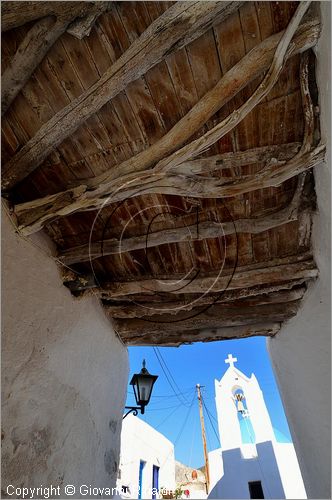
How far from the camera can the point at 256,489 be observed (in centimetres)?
792

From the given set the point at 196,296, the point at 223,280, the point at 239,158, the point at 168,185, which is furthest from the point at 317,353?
the point at 168,185

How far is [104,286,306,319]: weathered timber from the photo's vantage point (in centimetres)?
262

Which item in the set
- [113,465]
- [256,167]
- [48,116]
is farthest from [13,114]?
[113,465]

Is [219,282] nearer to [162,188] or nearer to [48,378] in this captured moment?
[162,188]

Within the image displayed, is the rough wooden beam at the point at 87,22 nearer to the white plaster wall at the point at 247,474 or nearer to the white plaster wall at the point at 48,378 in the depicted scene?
the white plaster wall at the point at 48,378

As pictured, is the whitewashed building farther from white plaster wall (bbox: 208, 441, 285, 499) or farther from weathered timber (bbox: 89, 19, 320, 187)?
weathered timber (bbox: 89, 19, 320, 187)

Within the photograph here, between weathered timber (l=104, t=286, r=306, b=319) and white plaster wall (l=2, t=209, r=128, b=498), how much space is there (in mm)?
199

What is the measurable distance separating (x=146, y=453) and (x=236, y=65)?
977 centimetres

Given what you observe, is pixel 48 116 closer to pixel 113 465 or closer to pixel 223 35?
→ pixel 223 35

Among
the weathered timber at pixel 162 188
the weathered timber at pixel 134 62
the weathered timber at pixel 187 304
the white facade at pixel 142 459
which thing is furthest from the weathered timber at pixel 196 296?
the white facade at pixel 142 459

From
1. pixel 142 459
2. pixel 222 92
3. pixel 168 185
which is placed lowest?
pixel 142 459

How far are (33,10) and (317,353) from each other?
259 cm

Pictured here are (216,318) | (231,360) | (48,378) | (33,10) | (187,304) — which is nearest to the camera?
(33,10)

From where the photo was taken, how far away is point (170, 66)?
4.44 ft
